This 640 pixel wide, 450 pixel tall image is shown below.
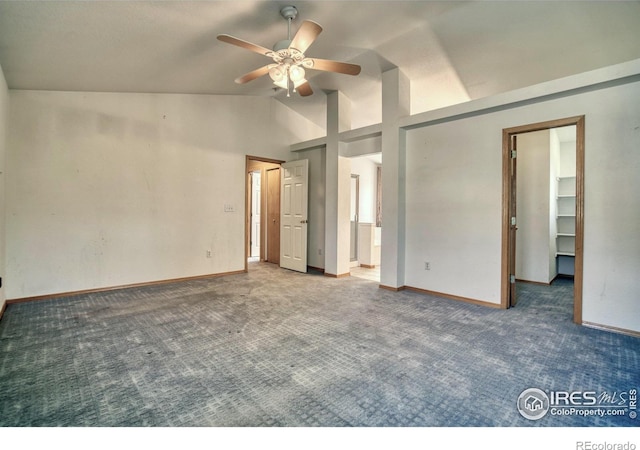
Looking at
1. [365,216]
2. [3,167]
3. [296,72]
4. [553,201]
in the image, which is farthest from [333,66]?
[365,216]

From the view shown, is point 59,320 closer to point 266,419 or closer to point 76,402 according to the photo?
point 76,402

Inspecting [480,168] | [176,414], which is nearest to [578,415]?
[176,414]

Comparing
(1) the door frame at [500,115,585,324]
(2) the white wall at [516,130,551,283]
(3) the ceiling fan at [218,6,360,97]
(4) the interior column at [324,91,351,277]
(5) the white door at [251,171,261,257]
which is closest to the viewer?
(3) the ceiling fan at [218,6,360,97]

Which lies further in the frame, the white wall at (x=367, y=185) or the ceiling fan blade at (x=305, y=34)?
the white wall at (x=367, y=185)

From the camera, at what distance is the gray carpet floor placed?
1.56 m

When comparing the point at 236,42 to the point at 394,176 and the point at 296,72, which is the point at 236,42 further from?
the point at 394,176

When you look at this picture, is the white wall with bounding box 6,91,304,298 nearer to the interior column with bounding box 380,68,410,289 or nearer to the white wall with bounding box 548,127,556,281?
the interior column with bounding box 380,68,410,289

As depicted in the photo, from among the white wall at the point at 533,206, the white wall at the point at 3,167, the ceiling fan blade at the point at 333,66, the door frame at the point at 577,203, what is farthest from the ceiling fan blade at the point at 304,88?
the white wall at the point at 533,206

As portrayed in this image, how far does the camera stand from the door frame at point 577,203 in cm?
287

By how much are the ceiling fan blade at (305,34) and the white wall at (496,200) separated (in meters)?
2.24

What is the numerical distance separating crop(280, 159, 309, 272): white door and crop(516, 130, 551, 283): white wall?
3.56m

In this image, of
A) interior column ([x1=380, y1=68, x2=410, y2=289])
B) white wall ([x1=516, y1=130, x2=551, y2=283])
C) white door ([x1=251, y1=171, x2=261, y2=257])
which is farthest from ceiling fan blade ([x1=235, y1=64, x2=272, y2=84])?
white door ([x1=251, y1=171, x2=261, y2=257])

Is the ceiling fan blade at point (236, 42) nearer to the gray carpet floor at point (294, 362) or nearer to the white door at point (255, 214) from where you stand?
the gray carpet floor at point (294, 362)

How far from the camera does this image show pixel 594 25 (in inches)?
111
